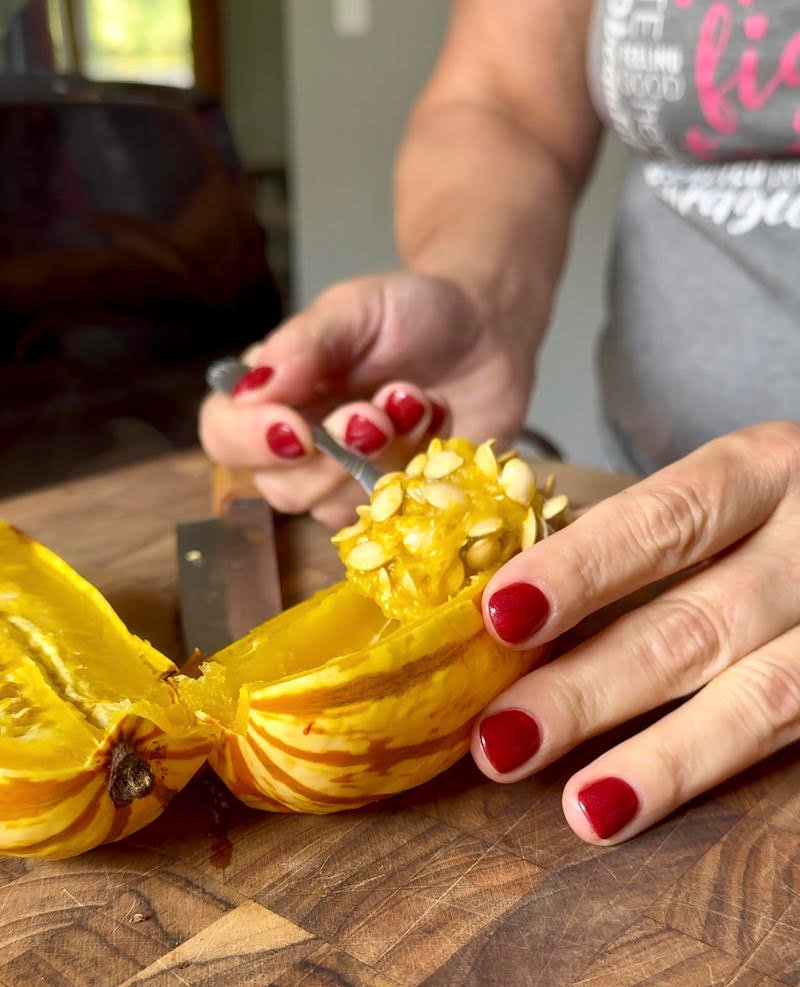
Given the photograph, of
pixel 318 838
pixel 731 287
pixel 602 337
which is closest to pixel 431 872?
pixel 318 838

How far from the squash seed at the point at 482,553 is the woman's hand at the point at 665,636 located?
50 millimetres

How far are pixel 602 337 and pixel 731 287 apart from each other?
280mm

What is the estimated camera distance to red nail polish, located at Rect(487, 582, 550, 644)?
0.59m

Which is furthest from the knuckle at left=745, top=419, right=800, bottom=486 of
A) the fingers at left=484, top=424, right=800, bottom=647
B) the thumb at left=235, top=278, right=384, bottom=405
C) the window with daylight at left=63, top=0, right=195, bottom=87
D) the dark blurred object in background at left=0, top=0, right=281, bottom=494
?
the window with daylight at left=63, top=0, right=195, bottom=87

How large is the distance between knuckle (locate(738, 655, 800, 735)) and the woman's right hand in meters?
0.44

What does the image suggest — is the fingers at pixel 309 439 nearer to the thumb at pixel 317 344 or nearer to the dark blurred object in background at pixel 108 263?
the thumb at pixel 317 344

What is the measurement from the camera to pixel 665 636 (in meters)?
0.66

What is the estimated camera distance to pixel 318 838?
0.60 metres

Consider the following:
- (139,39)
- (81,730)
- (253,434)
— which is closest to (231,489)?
(253,434)

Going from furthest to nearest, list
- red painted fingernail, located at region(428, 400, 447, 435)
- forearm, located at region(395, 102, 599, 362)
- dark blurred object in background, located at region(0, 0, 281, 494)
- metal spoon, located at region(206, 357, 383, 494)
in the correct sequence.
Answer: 1. dark blurred object in background, located at region(0, 0, 281, 494)
2. forearm, located at region(395, 102, 599, 362)
3. red painted fingernail, located at region(428, 400, 447, 435)
4. metal spoon, located at region(206, 357, 383, 494)

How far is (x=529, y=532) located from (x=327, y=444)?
0.32 meters

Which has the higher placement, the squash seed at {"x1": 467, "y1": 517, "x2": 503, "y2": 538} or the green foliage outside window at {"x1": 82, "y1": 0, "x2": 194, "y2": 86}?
the squash seed at {"x1": 467, "y1": 517, "x2": 503, "y2": 538}

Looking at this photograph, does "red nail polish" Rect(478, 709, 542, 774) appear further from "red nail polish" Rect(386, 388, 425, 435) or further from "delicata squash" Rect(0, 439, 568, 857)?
"red nail polish" Rect(386, 388, 425, 435)

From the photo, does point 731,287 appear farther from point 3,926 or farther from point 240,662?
point 3,926
